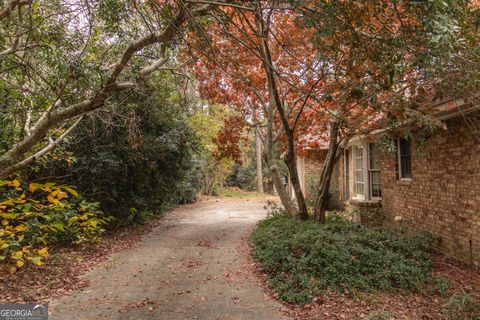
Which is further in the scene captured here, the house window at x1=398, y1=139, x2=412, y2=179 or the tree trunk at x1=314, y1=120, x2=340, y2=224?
the tree trunk at x1=314, y1=120, x2=340, y2=224

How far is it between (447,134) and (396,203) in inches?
116

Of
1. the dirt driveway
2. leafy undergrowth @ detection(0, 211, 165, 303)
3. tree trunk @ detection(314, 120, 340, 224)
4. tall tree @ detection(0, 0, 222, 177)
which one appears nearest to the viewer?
tall tree @ detection(0, 0, 222, 177)

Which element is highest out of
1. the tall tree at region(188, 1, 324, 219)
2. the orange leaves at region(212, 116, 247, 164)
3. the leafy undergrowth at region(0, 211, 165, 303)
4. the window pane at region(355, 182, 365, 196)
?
the tall tree at region(188, 1, 324, 219)

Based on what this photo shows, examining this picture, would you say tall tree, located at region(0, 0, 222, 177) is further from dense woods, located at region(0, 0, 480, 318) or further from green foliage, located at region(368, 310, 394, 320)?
green foliage, located at region(368, 310, 394, 320)

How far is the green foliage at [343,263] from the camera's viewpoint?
211 inches

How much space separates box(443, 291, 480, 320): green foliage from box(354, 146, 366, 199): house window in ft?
24.0

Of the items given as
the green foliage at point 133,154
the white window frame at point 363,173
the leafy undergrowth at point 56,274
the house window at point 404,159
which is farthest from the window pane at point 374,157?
the leafy undergrowth at point 56,274

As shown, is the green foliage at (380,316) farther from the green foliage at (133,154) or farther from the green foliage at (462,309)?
the green foliage at (133,154)

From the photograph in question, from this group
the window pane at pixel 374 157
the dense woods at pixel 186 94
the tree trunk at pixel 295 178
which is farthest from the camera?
the window pane at pixel 374 157

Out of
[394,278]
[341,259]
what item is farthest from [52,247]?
[394,278]

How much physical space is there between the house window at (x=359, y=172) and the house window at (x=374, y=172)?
280 millimetres

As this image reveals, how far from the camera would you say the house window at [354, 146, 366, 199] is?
1195cm

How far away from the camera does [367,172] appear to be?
37.7 ft

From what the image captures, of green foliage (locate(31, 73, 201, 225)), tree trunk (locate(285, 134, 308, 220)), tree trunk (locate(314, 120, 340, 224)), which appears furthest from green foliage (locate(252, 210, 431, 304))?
green foliage (locate(31, 73, 201, 225))
